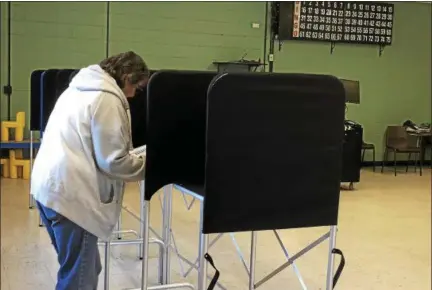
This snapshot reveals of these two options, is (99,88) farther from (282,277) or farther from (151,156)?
(282,277)

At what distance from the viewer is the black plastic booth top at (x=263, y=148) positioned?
1.89 meters

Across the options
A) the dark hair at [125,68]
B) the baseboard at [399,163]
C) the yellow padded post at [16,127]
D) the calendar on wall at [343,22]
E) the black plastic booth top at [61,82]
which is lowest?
the baseboard at [399,163]

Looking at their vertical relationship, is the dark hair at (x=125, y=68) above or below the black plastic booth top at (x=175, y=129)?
above

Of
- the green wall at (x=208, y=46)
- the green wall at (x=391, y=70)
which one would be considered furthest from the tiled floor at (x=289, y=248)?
the green wall at (x=391, y=70)

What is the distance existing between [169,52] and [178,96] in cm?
571

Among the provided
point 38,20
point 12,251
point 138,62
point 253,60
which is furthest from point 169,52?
Answer: point 138,62

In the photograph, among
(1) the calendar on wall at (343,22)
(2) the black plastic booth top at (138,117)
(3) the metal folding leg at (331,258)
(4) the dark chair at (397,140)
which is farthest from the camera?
(4) the dark chair at (397,140)

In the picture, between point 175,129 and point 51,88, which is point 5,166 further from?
point 175,129

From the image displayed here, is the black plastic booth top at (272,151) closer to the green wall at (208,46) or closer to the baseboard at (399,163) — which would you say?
the green wall at (208,46)

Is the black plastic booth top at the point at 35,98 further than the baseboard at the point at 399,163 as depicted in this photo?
No

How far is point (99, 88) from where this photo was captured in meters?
2.12

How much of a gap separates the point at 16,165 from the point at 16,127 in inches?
18.2

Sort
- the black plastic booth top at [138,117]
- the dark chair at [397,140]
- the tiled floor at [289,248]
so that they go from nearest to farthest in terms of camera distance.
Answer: the black plastic booth top at [138,117], the tiled floor at [289,248], the dark chair at [397,140]

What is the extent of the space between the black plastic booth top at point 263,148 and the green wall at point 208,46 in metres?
5.36
